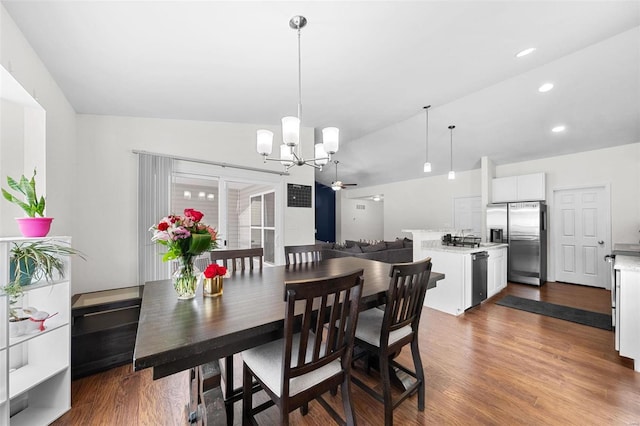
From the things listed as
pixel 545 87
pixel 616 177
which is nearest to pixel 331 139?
pixel 545 87

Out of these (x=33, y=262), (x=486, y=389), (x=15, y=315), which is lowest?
(x=486, y=389)

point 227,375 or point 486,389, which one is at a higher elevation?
point 227,375

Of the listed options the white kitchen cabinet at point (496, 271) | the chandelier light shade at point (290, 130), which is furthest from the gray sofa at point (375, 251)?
the chandelier light shade at point (290, 130)

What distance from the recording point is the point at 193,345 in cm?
93

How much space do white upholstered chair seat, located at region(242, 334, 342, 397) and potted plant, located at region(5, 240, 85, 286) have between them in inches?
55.2

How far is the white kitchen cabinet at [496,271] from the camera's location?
397 centimetres

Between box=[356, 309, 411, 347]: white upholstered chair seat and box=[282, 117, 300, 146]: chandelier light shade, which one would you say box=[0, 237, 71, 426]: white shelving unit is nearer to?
box=[282, 117, 300, 146]: chandelier light shade

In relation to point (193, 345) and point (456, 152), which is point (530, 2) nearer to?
point (193, 345)

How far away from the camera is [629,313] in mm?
2150

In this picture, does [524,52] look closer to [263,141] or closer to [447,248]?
[447,248]

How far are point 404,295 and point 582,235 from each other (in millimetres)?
5417

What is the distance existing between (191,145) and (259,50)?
186cm

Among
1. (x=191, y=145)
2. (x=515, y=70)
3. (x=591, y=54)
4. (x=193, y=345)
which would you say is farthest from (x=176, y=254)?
(x=591, y=54)

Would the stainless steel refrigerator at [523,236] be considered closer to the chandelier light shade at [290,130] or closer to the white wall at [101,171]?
the chandelier light shade at [290,130]
